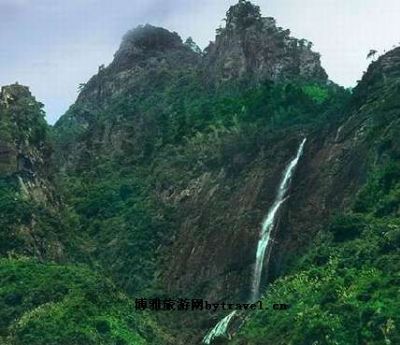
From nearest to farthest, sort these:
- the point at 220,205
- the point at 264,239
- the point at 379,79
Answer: the point at 264,239 → the point at 220,205 → the point at 379,79

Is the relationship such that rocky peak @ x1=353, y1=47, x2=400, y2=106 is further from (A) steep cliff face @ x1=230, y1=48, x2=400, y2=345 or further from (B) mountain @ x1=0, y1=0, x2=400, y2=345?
(B) mountain @ x1=0, y1=0, x2=400, y2=345

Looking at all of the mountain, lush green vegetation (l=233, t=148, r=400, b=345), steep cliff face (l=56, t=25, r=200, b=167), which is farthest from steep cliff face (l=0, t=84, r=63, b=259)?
lush green vegetation (l=233, t=148, r=400, b=345)

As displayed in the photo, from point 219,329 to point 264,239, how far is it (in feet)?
33.7

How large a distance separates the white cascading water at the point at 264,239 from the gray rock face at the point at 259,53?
80.8ft

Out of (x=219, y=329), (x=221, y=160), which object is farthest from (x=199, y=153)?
(x=219, y=329)

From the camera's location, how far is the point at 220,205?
72.8m

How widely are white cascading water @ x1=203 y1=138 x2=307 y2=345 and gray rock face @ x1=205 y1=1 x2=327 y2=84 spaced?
80.8 ft

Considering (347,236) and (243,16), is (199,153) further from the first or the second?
(347,236)

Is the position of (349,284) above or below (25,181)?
below

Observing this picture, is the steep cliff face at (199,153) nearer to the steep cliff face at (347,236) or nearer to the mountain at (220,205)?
the mountain at (220,205)

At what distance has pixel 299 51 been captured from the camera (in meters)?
99.6

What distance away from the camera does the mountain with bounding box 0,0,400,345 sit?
2060 inches

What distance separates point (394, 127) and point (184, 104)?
1623 inches

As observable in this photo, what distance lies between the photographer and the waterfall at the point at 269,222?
62.5m
